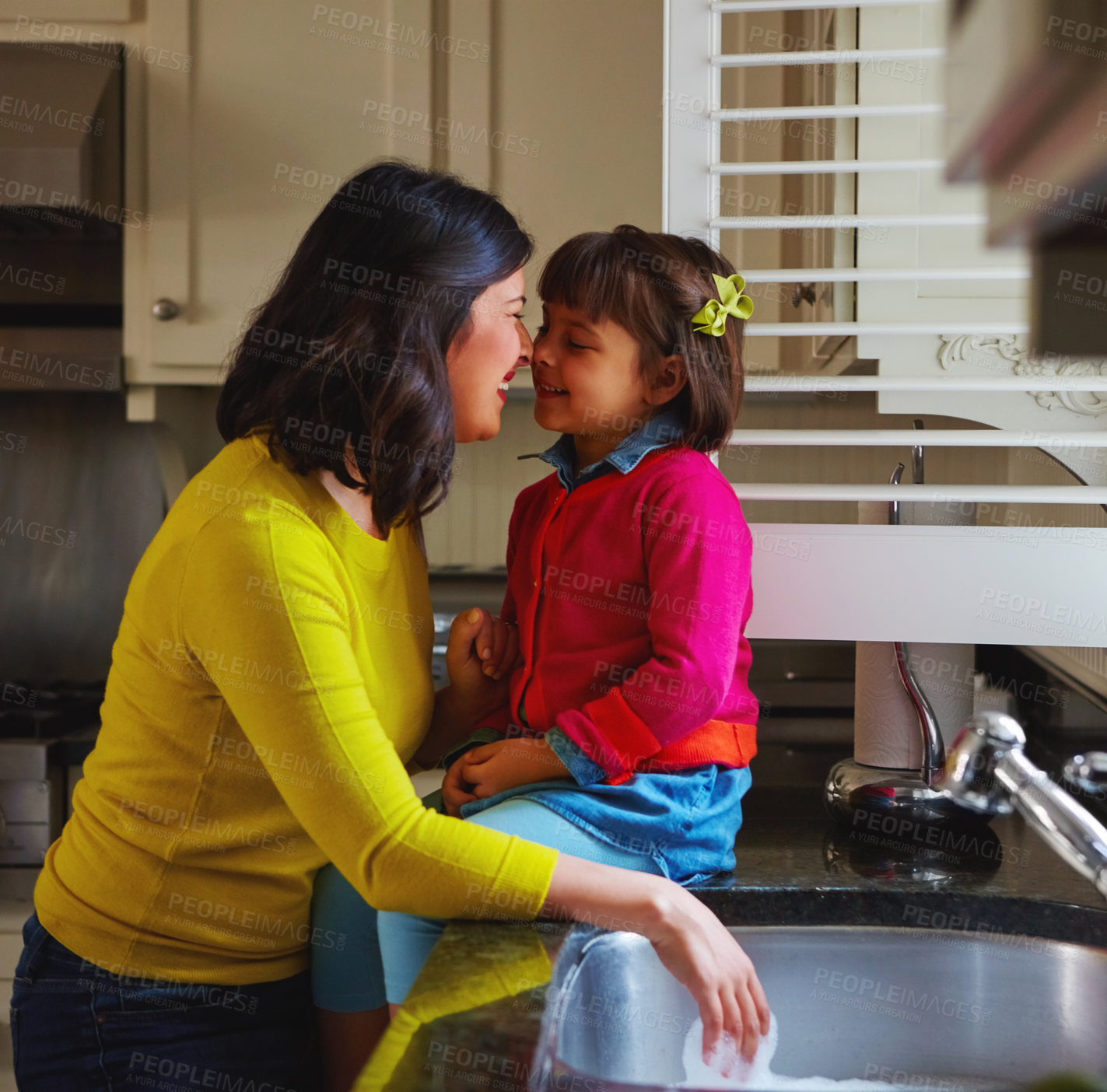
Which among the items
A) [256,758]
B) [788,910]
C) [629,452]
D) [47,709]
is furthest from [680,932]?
[47,709]

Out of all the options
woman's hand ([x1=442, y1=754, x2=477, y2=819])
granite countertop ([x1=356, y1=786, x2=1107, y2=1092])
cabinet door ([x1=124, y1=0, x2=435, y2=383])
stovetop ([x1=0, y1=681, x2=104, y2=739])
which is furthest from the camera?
cabinet door ([x1=124, y1=0, x2=435, y2=383])

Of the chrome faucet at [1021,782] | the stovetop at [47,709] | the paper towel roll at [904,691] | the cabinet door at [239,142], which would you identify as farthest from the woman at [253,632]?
the cabinet door at [239,142]

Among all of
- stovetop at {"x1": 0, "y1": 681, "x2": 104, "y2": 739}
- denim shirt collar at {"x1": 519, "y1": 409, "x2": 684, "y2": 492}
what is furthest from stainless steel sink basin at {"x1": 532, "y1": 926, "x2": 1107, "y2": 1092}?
stovetop at {"x1": 0, "y1": 681, "x2": 104, "y2": 739}

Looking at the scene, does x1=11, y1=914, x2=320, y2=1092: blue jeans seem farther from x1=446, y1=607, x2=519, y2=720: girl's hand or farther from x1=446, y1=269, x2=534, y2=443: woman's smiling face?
x1=446, y1=269, x2=534, y2=443: woman's smiling face

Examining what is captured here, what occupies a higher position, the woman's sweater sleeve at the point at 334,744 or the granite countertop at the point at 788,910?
the woman's sweater sleeve at the point at 334,744

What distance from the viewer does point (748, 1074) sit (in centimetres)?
86

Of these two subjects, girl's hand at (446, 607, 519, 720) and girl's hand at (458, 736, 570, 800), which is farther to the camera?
girl's hand at (446, 607, 519, 720)

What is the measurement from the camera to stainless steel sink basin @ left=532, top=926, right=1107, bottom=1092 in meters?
0.84

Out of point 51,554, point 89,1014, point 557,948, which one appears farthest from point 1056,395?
point 51,554

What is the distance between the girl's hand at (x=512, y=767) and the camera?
905 mm

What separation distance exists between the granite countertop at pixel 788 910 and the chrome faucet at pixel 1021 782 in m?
0.19

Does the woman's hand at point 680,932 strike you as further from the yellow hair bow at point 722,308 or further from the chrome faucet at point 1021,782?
the yellow hair bow at point 722,308

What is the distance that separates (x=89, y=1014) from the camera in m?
0.83

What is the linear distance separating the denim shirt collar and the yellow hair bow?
0.28 ft
